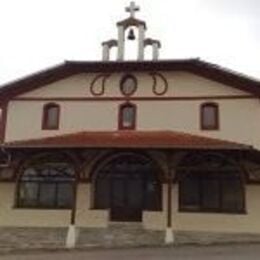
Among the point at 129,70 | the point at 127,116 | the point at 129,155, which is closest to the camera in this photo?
the point at 129,155

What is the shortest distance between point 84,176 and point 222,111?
5.77 m

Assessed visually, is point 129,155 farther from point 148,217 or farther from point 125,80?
point 125,80

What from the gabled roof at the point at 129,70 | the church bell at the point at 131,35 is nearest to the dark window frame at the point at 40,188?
the gabled roof at the point at 129,70

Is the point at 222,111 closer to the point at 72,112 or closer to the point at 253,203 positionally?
the point at 253,203

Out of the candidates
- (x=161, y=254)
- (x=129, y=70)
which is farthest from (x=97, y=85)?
(x=161, y=254)

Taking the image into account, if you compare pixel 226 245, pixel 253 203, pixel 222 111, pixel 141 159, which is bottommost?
pixel 226 245

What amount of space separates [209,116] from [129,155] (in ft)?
11.4

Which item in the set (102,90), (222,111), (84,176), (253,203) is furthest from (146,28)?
(253,203)

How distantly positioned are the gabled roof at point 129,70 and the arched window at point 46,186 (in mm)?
3648

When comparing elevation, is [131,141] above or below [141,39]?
below

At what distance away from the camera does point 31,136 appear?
26062mm

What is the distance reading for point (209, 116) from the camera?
25.1 meters

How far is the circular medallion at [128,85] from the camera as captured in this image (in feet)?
85.3

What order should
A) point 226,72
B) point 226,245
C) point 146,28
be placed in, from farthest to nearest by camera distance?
point 146,28
point 226,72
point 226,245
